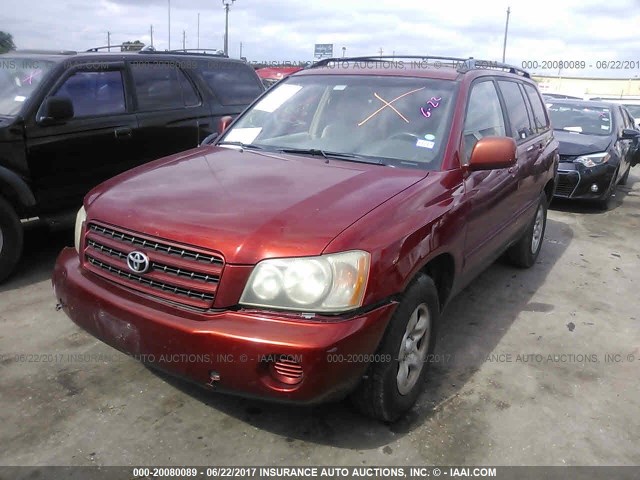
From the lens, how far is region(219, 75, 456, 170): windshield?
332cm

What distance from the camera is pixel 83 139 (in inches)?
195

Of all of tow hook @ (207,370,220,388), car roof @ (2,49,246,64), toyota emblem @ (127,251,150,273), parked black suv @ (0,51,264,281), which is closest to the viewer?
tow hook @ (207,370,220,388)

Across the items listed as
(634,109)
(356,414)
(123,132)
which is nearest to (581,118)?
(123,132)

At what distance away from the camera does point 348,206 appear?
8.55ft

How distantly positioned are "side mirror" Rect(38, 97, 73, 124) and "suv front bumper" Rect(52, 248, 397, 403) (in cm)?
275

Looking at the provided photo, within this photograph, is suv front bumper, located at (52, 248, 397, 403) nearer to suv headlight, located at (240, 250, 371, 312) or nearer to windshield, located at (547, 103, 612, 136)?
suv headlight, located at (240, 250, 371, 312)

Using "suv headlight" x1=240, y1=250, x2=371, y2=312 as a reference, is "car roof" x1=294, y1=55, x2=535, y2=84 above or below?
above

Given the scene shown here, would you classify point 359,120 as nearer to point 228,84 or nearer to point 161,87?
point 161,87

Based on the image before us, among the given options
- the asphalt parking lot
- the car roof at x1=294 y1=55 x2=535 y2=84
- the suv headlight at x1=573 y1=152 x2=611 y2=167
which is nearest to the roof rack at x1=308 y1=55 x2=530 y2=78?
the car roof at x1=294 y1=55 x2=535 y2=84

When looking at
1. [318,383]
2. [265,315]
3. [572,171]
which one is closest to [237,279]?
[265,315]

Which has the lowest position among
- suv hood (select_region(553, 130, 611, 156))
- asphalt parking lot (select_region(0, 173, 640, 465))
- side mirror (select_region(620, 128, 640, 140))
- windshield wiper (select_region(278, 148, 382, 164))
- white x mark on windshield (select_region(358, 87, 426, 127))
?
asphalt parking lot (select_region(0, 173, 640, 465))

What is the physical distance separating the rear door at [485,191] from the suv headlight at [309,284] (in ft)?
4.04

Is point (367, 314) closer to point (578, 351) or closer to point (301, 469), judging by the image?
point (301, 469)

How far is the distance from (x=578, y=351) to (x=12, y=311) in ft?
12.7
